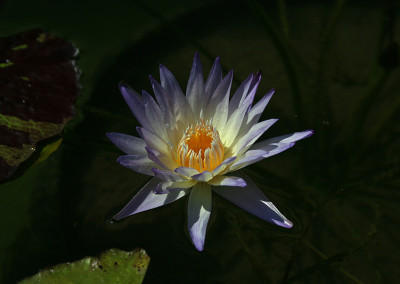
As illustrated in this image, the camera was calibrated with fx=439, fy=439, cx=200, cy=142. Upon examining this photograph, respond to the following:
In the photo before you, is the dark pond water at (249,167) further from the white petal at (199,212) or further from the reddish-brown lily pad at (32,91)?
the white petal at (199,212)

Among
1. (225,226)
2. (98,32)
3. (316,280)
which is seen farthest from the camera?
(98,32)

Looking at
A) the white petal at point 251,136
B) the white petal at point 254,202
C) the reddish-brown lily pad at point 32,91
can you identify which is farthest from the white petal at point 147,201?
the reddish-brown lily pad at point 32,91

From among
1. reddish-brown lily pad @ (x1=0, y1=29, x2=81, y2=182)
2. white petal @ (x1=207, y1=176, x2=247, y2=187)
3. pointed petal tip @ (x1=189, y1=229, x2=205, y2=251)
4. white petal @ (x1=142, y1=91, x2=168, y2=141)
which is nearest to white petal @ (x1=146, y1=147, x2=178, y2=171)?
white petal @ (x1=142, y1=91, x2=168, y2=141)

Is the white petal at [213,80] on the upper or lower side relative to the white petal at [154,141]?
upper

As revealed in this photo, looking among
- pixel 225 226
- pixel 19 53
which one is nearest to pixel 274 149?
pixel 225 226

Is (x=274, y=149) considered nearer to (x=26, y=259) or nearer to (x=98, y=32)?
(x=26, y=259)

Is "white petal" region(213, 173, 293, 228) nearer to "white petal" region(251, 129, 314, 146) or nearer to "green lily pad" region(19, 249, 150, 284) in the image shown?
"white petal" region(251, 129, 314, 146)
